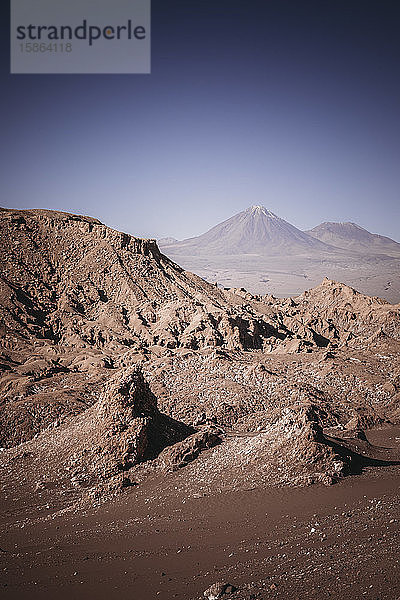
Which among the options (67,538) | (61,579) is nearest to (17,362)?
(67,538)

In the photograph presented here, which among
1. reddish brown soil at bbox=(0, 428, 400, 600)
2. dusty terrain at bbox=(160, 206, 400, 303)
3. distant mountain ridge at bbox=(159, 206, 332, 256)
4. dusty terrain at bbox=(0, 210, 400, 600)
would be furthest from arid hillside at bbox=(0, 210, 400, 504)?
distant mountain ridge at bbox=(159, 206, 332, 256)

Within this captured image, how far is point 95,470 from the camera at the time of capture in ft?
26.6

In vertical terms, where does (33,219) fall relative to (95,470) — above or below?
above

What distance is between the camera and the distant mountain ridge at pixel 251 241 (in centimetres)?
16325

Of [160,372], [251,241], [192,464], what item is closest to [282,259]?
[251,241]

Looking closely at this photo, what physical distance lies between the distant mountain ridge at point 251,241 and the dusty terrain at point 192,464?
5566 inches

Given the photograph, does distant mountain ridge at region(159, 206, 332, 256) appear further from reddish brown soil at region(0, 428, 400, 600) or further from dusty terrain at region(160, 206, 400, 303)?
reddish brown soil at region(0, 428, 400, 600)

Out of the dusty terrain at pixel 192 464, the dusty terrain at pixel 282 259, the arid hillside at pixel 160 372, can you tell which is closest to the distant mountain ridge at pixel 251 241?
the dusty terrain at pixel 282 259

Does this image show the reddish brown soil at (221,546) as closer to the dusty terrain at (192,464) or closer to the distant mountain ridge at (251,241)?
the dusty terrain at (192,464)

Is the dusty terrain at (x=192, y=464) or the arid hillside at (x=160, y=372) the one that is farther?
the arid hillside at (x=160, y=372)

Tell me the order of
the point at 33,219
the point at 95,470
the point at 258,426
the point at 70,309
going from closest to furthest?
the point at 95,470 < the point at 258,426 < the point at 70,309 < the point at 33,219

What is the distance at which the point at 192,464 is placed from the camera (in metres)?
7.87

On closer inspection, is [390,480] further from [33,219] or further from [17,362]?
[33,219]

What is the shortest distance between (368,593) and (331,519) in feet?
5.86
